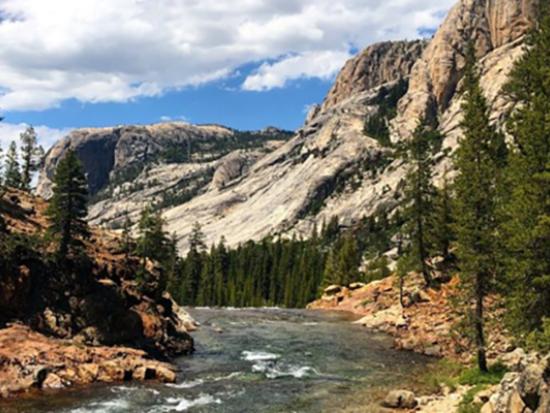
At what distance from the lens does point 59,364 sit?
33.9 metres

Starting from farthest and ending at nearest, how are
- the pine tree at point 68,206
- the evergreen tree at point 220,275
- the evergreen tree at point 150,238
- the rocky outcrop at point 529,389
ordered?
the evergreen tree at point 220,275 < the evergreen tree at point 150,238 < the pine tree at point 68,206 < the rocky outcrop at point 529,389

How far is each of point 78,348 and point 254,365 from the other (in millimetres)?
12028

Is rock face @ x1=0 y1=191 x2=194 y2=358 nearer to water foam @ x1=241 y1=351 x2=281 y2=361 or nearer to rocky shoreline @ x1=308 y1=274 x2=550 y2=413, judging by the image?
water foam @ x1=241 y1=351 x2=281 y2=361

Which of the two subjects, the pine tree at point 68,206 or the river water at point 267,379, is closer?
the river water at point 267,379

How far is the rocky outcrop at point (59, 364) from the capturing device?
31.8 meters

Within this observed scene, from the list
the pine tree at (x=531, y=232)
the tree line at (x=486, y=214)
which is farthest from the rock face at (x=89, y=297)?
the pine tree at (x=531, y=232)

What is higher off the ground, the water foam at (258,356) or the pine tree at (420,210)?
the pine tree at (420,210)

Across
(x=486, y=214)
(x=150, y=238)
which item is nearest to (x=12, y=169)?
(x=150, y=238)

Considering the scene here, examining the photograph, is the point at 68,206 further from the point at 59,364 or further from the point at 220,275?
the point at 220,275

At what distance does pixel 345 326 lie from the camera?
66188mm

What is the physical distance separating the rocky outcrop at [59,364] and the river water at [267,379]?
1.45 meters

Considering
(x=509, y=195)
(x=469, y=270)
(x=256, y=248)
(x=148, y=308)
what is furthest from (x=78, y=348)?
(x=256, y=248)

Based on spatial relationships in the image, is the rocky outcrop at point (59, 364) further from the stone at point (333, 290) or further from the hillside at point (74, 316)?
the stone at point (333, 290)

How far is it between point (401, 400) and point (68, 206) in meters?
26.7
